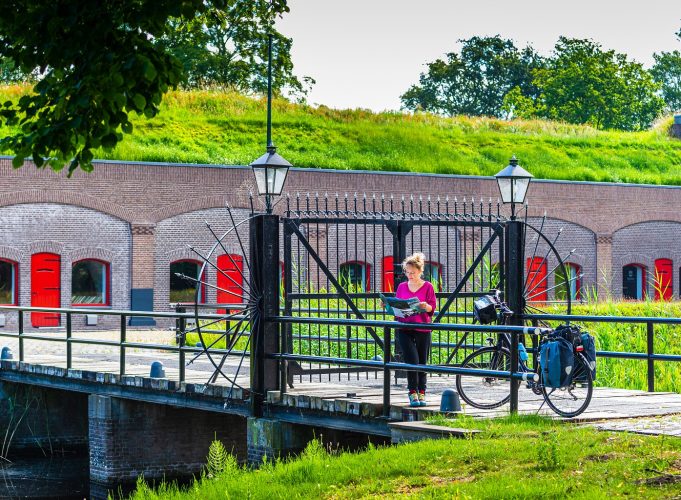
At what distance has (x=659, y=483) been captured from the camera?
7.52m

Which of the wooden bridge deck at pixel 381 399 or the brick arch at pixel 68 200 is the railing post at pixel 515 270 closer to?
the wooden bridge deck at pixel 381 399

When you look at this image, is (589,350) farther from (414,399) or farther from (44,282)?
(44,282)

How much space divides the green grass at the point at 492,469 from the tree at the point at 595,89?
60036mm

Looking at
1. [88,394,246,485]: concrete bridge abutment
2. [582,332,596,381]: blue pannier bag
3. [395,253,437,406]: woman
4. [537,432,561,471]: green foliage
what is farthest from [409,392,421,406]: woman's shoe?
[88,394,246,485]: concrete bridge abutment

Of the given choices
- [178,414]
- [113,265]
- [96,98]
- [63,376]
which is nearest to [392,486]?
[96,98]

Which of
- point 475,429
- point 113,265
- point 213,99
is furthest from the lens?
point 213,99

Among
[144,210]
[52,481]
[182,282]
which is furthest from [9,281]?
[52,481]

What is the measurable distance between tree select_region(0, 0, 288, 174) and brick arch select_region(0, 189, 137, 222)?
2257 centimetres

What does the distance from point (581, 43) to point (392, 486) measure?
213 feet

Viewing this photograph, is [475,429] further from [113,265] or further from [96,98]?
[113,265]

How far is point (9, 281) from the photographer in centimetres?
3136

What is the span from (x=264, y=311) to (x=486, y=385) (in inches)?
103

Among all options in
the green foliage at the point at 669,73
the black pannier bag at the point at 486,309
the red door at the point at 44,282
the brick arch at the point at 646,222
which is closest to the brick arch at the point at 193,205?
the red door at the point at 44,282

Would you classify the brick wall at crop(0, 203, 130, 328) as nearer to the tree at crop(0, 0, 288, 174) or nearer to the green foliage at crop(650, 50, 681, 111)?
the tree at crop(0, 0, 288, 174)
